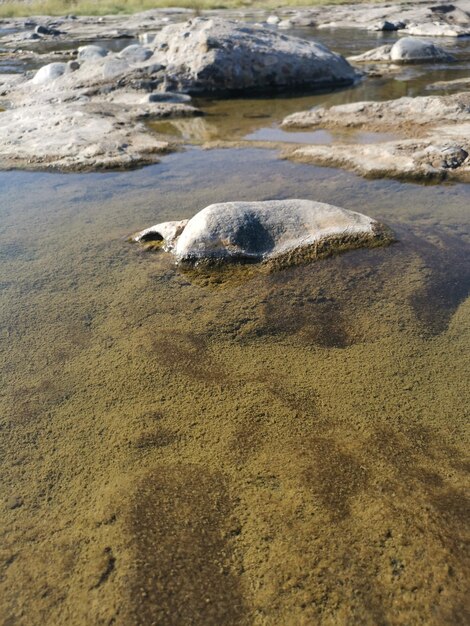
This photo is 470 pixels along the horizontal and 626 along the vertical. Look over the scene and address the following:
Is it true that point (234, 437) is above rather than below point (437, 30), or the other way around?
below

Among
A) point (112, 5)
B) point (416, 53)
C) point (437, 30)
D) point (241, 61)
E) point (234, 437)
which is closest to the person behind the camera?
point (234, 437)

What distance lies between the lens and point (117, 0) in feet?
73.5

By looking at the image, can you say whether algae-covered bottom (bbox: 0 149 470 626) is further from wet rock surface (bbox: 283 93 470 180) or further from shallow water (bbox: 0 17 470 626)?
wet rock surface (bbox: 283 93 470 180)

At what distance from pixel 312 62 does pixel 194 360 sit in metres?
6.59

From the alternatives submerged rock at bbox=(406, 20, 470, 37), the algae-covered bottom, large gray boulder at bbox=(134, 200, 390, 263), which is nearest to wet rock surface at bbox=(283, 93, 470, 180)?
the algae-covered bottom

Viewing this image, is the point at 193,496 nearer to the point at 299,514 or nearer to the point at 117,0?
the point at 299,514

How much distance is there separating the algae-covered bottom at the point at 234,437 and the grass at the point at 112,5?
2218 cm

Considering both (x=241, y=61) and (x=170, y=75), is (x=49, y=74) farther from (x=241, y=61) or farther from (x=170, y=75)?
(x=241, y=61)

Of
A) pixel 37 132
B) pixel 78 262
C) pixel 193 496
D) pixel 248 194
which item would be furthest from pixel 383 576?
pixel 37 132

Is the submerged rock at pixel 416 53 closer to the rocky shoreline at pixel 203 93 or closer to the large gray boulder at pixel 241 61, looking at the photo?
the rocky shoreline at pixel 203 93

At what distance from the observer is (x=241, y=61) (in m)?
7.04

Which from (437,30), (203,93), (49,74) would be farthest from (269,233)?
(437,30)

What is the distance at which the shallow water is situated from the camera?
1.30 m

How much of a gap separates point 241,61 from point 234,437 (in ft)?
21.8
